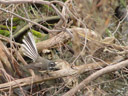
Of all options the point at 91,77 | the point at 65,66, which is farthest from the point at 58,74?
the point at 91,77

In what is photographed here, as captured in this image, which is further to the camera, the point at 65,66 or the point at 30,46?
the point at 30,46

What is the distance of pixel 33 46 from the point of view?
11.3 feet

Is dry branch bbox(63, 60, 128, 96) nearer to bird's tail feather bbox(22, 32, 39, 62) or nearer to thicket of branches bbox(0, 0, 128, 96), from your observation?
thicket of branches bbox(0, 0, 128, 96)

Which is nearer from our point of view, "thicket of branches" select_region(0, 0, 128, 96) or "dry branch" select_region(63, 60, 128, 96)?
"dry branch" select_region(63, 60, 128, 96)

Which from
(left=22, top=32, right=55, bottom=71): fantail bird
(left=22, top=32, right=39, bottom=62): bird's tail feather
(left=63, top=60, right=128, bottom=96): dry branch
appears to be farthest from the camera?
(left=22, top=32, right=39, bottom=62): bird's tail feather

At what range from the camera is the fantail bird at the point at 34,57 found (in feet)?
10.9

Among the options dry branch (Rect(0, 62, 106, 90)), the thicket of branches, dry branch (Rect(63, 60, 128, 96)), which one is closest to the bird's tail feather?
the thicket of branches

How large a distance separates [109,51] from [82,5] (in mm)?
2112

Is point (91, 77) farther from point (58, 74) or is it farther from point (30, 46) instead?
point (30, 46)

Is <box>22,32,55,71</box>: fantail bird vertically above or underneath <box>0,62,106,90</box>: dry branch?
above

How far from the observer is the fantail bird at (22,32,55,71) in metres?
3.33

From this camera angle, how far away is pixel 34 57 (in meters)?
3.51

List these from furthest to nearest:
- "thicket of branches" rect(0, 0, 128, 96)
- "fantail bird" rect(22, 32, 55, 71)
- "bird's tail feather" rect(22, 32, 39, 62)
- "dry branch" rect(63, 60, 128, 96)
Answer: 1. "bird's tail feather" rect(22, 32, 39, 62)
2. "fantail bird" rect(22, 32, 55, 71)
3. "thicket of branches" rect(0, 0, 128, 96)
4. "dry branch" rect(63, 60, 128, 96)

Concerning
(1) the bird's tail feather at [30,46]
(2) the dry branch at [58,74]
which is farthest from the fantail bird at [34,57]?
(2) the dry branch at [58,74]
